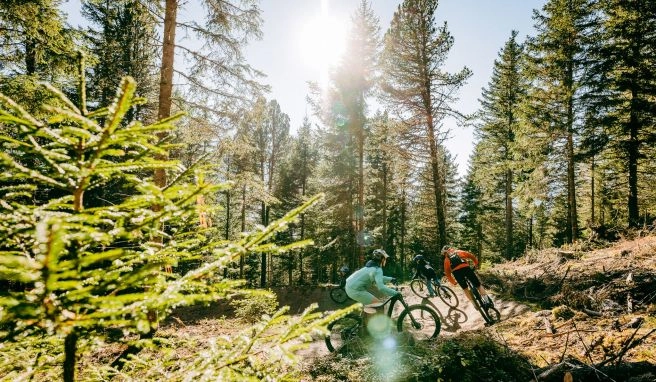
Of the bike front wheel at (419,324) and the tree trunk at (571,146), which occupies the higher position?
the tree trunk at (571,146)

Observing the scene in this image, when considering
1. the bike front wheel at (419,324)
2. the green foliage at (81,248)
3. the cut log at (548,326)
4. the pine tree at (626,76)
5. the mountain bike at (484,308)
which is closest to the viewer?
the green foliage at (81,248)

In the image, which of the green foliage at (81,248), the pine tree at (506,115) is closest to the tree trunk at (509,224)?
the pine tree at (506,115)

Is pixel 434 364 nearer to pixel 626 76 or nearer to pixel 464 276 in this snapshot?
pixel 464 276

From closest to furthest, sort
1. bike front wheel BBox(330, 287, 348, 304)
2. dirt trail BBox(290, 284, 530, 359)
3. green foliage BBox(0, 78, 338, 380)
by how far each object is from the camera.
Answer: green foliage BBox(0, 78, 338, 380)
dirt trail BBox(290, 284, 530, 359)
bike front wheel BBox(330, 287, 348, 304)

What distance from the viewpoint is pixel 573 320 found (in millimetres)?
6742

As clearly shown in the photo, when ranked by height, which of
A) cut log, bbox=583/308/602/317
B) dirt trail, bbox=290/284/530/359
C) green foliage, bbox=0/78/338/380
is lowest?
dirt trail, bbox=290/284/530/359

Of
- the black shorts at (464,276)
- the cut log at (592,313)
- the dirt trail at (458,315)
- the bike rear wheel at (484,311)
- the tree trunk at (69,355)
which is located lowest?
the dirt trail at (458,315)

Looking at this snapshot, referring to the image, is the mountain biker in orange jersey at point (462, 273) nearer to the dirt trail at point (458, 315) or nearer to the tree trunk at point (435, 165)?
the dirt trail at point (458, 315)

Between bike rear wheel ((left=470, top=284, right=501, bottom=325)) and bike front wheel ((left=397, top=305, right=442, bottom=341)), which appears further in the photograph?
bike rear wheel ((left=470, top=284, right=501, bottom=325))

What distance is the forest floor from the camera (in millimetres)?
4691

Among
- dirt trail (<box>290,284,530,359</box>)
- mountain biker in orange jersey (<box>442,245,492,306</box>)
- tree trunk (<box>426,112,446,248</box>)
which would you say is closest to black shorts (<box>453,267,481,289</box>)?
mountain biker in orange jersey (<box>442,245,492,306</box>)

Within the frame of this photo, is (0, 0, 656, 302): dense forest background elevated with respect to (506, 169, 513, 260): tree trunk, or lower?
elevated

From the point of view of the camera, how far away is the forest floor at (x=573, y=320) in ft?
15.4

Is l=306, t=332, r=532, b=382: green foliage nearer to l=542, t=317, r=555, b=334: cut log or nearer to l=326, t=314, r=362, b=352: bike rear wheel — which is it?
l=326, t=314, r=362, b=352: bike rear wheel
